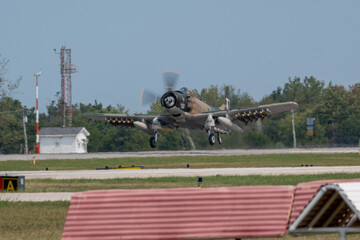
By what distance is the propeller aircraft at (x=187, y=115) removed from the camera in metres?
52.4

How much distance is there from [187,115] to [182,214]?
4364 cm

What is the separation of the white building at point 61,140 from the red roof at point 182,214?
81.8 m

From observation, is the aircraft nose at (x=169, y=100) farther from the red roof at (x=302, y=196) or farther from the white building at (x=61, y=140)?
the red roof at (x=302, y=196)

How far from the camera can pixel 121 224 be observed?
→ 9.79 metres

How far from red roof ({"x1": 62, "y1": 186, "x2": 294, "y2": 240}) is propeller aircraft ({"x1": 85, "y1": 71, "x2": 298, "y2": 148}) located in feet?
137

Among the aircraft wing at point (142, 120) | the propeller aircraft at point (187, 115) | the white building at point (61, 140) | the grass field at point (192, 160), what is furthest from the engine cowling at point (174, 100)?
the white building at point (61, 140)

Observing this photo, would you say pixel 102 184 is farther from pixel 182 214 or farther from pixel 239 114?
pixel 239 114

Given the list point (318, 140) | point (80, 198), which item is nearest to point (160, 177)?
point (80, 198)

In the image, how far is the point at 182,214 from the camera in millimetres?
9805

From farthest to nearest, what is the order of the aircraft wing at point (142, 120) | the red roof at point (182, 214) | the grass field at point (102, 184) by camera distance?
the aircraft wing at point (142, 120), the grass field at point (102, 184), the red roof at point (182, 214)

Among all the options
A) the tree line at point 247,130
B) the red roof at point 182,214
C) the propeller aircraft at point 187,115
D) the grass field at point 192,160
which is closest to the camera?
the red roof at point 182,214

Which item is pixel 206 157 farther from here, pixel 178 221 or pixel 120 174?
pixel 178 221

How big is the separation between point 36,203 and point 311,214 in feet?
40.9

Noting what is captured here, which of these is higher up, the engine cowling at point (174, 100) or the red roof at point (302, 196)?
the engine cowling at point (174, 100)
